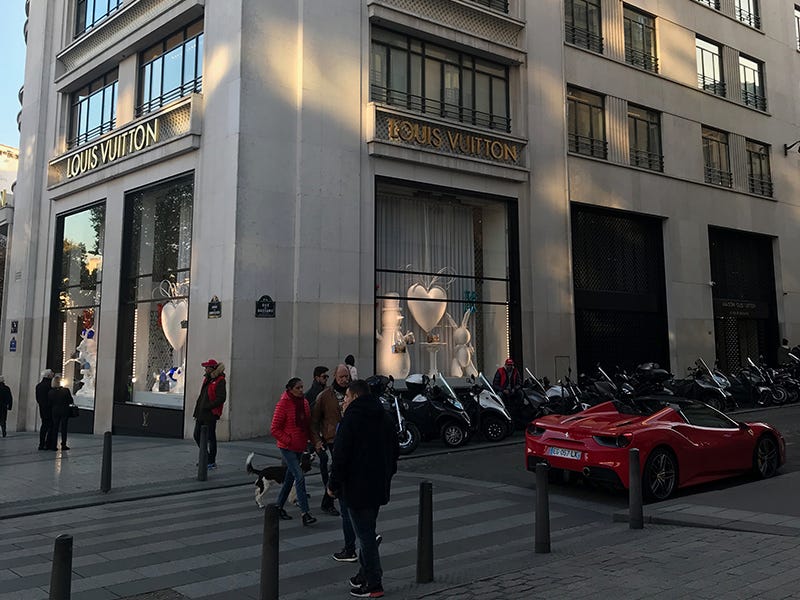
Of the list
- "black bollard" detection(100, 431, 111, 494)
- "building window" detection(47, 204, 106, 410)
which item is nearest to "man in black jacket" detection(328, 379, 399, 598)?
"black bollard" detection(100, 431, 111, 494)

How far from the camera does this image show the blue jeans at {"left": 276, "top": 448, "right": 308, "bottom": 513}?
286 inches

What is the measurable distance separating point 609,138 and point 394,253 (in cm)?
912

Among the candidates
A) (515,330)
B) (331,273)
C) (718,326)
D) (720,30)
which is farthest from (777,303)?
(331,273)

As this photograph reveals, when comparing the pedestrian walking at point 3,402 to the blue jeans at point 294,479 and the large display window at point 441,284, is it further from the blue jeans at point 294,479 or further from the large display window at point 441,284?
the blue jeans at point 294,479

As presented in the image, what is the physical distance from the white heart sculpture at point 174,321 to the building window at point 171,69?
521 cm

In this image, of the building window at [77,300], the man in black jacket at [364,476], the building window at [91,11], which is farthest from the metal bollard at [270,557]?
the building window at [91,11]

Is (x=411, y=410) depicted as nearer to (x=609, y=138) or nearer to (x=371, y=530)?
(x=371, y=530)

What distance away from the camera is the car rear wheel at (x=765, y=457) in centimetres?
930

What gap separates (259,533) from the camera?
6.96 metres

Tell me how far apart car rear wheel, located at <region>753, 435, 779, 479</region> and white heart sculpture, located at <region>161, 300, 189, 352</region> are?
40.0ft

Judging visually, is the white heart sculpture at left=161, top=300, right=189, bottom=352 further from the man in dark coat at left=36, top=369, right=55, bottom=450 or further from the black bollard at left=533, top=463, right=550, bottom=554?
the black bollard at left=533, top=463, right=550, bottom=554

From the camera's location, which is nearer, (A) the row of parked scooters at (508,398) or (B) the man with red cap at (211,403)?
(B) the man with red cap at (211,403)

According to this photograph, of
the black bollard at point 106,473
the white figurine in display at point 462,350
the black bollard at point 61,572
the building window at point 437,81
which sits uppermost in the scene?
the building window at point 437,81

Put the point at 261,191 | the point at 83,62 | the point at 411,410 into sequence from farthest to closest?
the point at 83,62, the point at 261,191, the point at 411,410
